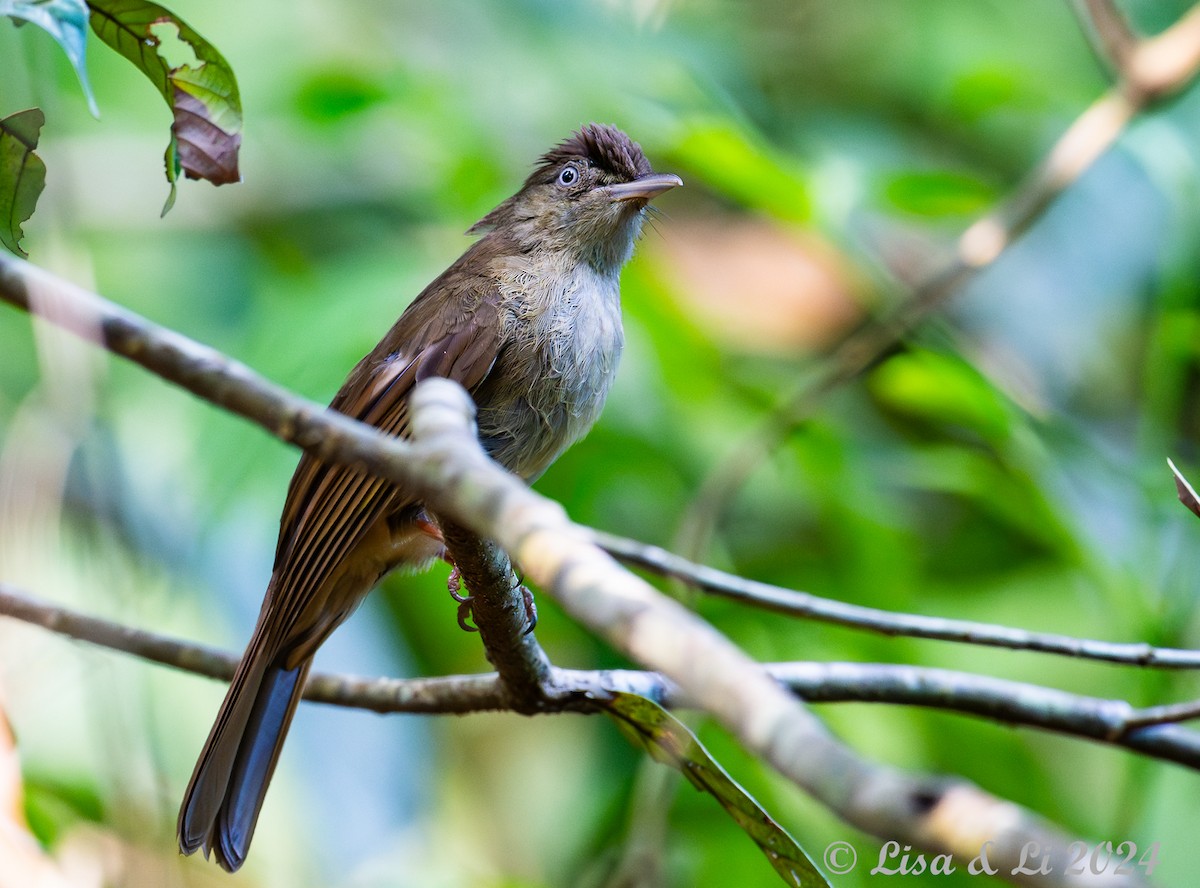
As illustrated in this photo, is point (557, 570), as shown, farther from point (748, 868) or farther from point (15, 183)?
point (748, 868)

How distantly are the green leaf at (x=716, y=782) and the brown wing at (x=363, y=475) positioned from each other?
0.84 m

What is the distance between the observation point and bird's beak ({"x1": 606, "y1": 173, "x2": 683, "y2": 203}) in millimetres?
3348

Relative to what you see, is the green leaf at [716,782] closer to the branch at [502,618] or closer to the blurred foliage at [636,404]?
the branch at [502,618]

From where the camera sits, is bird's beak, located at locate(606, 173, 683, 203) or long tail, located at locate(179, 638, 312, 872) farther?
bird's beak, located at locate(606, 173, 683, 203)

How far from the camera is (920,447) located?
5680mm

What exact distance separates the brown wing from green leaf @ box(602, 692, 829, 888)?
843 mm

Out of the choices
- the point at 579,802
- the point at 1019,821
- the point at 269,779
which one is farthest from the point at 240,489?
the point at 1019,821

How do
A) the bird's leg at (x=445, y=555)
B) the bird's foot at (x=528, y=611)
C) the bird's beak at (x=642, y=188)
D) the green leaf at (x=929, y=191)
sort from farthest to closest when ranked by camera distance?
the green leaf at (x=929, y=191), the bird's beak at (x=642, y=188), the bird's leg at (x=445, y=555), the bird's foot at (x=528, y=611)

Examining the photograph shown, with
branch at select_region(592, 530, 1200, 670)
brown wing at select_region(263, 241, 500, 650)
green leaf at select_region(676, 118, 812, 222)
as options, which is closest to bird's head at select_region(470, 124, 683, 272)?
brown wing at select_region(263, 241, 500, 650)

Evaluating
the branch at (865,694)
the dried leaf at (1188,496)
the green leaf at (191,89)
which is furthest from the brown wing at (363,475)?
the dried leaf at (1188,496)

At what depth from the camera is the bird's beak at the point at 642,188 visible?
11.0ft

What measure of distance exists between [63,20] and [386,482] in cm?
133

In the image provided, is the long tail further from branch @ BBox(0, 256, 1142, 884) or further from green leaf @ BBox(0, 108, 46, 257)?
branch @ BBox(0, 256, 1142, 884)

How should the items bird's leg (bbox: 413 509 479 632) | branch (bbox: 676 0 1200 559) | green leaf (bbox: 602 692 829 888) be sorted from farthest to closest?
branch (bbox: 676 0 1200 559) → bird's leg (bbox: 413 509 479 632) → green leaf (bbox: 602 692 829 888)
